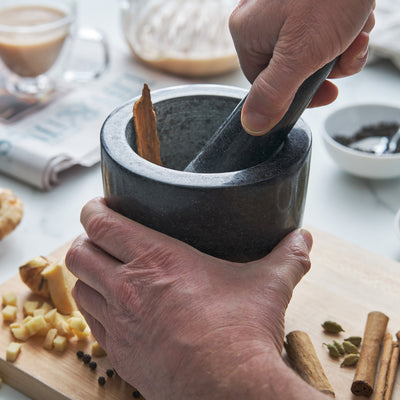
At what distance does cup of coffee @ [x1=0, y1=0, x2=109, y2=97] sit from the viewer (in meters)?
1.59

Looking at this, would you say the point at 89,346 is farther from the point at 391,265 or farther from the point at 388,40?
the point at 388,40

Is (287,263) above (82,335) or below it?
above

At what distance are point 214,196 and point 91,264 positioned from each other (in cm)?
19

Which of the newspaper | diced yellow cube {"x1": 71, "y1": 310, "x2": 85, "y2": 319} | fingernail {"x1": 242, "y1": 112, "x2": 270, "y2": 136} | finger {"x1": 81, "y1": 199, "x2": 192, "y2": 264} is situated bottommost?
the newspaper

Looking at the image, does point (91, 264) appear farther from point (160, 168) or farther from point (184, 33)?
point (184, 33)

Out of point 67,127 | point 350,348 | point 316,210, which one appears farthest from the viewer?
point 67,127

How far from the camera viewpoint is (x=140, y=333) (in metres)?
0.80

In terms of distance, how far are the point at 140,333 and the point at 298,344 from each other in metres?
0.26

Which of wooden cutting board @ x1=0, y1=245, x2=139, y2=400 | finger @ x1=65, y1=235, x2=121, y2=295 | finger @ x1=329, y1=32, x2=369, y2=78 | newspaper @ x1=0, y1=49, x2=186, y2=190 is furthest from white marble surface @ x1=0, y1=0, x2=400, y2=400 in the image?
finger @ x1=329, y1=32, x2=369, y2=78

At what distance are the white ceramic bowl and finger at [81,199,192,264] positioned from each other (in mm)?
619

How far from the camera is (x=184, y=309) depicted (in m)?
0.78

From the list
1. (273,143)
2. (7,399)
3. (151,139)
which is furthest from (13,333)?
(273,143)

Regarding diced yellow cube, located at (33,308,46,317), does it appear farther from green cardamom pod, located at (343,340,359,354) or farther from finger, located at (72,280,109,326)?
green cardamom pod, located at (343,340,359,354)

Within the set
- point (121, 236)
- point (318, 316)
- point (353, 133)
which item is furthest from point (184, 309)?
point (353, 133)
